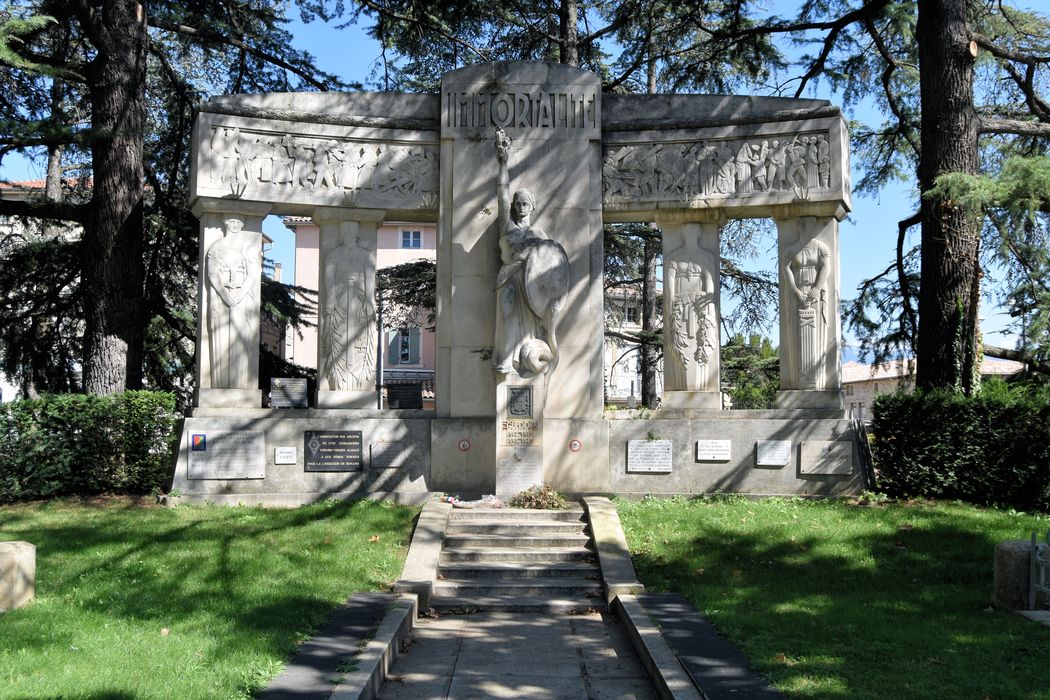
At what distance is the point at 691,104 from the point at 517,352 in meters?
4.67

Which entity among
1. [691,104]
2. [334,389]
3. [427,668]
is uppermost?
[691,104]

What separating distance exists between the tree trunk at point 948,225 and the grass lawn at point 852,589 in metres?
2.70

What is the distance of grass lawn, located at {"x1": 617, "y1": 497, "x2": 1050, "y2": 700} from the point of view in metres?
6.34

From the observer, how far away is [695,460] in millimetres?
12828

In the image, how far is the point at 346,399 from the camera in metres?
13.4

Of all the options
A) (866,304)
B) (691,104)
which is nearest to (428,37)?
→ (691,104)

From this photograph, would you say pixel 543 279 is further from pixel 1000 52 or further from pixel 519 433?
pixel 1000 52

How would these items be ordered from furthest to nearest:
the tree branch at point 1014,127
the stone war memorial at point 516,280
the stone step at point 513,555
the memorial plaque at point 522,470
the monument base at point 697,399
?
the tree branch at point 1014,127 < the monument base at point 697,399 < the stone war memorial at point 516,280 < the memorial plaque at point 522,470 < the stone step at point 513,555

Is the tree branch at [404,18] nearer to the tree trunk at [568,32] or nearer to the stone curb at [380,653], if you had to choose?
the tree trunk at [568,32]

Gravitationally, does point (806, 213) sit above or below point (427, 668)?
above

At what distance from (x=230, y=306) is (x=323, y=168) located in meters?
A: 2.42

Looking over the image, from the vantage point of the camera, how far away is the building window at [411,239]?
43.8 meters

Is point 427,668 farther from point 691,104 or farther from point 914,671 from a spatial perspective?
point 691,104

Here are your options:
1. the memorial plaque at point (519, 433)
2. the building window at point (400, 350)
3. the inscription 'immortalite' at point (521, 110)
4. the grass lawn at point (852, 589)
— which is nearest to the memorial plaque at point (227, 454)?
the memorial plaque at point (519, 433)
